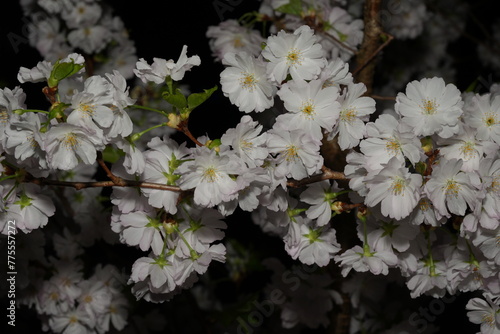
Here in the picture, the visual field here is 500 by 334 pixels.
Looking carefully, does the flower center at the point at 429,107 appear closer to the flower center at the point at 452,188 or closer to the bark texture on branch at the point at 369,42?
the flower center at the point at 452,188

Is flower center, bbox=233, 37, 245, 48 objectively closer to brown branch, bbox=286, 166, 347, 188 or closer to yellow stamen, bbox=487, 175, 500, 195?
brown branch, bbox=286, 166, 347, 188

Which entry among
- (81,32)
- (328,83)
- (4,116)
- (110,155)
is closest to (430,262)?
(328,83)

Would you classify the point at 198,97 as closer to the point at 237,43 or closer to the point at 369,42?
the point at 369,42

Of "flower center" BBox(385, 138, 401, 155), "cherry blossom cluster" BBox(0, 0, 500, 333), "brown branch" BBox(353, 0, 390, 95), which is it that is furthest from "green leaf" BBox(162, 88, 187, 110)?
"brown branch" BBox(353, 0, 390, 95)

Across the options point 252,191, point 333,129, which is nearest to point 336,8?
point 333,129

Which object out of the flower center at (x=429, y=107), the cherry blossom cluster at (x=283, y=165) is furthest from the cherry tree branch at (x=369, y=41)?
the flower center at (x=429, y=107)

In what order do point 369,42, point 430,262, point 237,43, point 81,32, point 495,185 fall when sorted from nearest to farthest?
point 495,185 → point 430,262 → point 369,42 → point 237,43 → point 81,32
